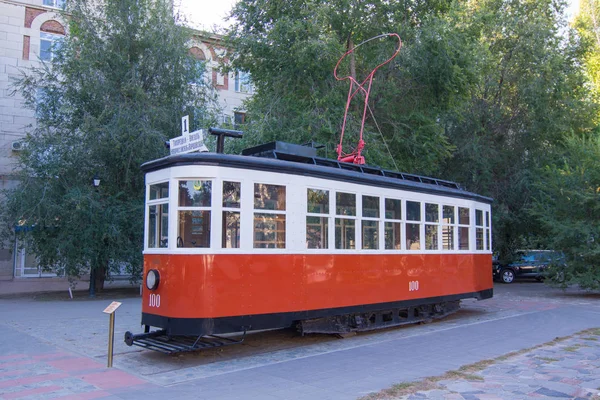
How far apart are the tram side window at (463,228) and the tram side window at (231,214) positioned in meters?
6.68

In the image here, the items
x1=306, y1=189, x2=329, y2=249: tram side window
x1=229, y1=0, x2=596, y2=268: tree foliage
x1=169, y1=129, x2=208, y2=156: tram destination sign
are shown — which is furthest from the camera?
x1=229, y1=0, x2=596, y2=268: tree foliage

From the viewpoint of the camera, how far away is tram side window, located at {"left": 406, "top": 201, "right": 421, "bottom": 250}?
11.0 metres

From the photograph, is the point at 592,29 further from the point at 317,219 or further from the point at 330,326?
the point at 330,326

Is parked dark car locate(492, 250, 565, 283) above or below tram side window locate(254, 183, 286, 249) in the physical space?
below

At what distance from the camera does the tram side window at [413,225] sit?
11.0 m

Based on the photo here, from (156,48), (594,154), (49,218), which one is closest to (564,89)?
(594,154)

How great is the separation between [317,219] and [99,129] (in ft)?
35.3

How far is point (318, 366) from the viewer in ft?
25.1

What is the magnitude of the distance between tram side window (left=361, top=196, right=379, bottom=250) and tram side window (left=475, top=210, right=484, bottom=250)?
14.2ft

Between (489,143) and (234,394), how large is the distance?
67.2ft

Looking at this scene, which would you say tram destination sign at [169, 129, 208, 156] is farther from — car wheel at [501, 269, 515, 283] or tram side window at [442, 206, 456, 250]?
car wheel at [501, 269, 515, 283]

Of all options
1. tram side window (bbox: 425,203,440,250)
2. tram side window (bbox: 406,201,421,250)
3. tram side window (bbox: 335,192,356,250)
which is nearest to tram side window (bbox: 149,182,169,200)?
tram side window (bbox: 335,192,356,250)

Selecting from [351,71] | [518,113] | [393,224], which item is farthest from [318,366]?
[518,113]

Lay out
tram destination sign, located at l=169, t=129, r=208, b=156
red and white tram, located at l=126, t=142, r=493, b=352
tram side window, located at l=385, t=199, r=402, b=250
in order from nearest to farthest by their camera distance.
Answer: red and white tram, located at l=126, t=142, r=493, b=352
tram destination sign, located at l=169, t=129, r=208, b=156
tram side window, located at l=385, t=199, r=402, b=250
